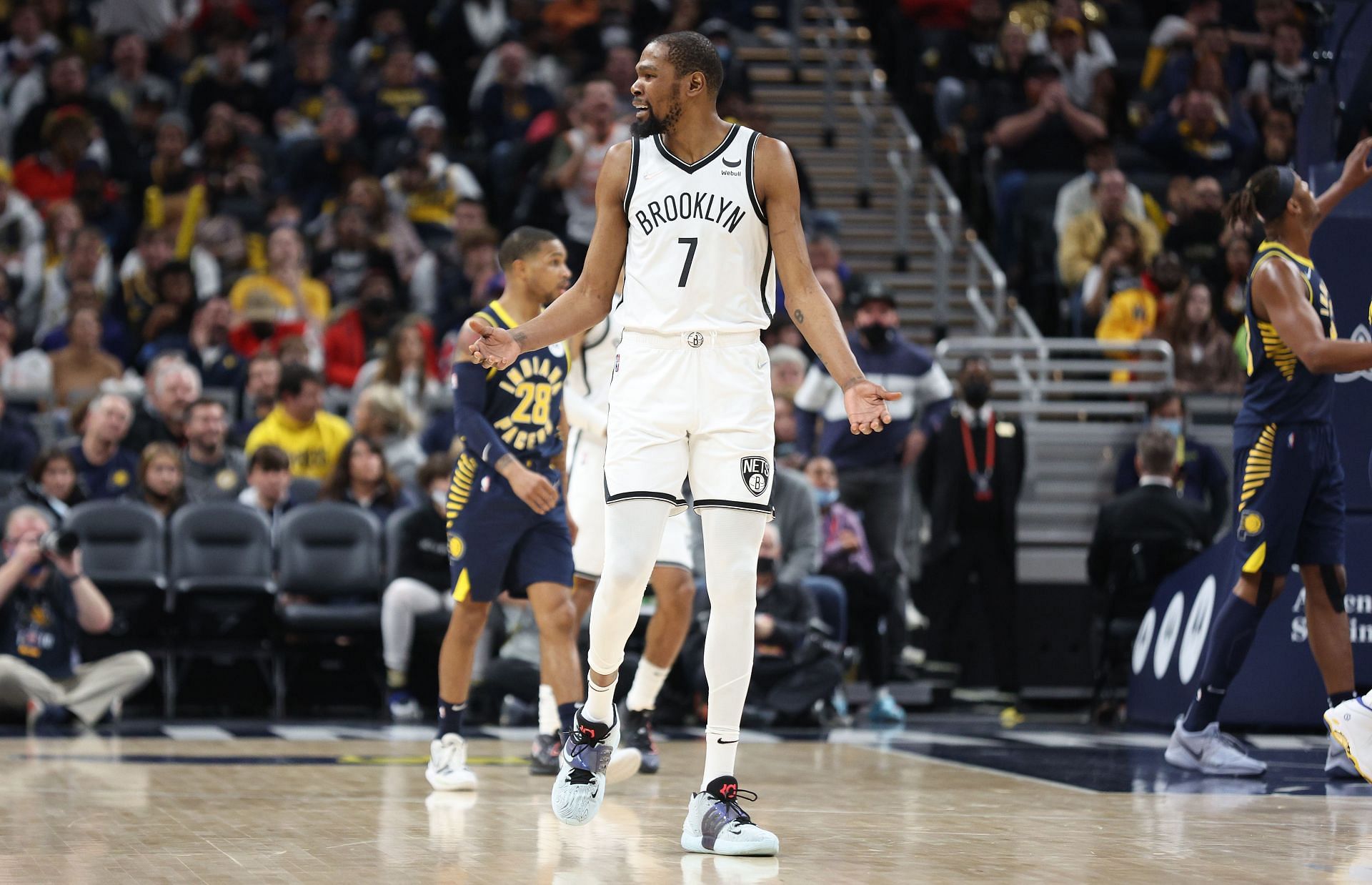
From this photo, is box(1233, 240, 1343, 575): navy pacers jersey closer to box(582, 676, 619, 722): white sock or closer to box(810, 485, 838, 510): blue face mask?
box(582, 676, 619, 722): white sock

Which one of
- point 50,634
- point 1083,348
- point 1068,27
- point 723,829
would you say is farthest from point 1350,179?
point 1068,27

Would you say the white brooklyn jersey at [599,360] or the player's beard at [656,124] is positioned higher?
the player's beard at [656,124]

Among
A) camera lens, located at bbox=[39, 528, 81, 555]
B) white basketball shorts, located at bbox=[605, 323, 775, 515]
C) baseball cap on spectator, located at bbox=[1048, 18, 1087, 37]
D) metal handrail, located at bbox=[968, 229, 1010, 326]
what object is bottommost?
camera lens, located at bbox=[39, 528, 81, 555]

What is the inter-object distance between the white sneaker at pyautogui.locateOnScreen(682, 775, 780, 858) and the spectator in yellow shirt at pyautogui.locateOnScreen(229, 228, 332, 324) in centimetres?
984

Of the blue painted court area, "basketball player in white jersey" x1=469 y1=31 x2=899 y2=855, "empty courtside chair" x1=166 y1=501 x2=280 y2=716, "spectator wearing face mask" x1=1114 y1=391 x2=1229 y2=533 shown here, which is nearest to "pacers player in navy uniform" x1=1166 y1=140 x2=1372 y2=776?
the blue painted court area

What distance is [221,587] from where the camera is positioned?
1170cm

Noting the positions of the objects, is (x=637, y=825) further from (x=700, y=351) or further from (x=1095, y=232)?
(x=1095, y=232)

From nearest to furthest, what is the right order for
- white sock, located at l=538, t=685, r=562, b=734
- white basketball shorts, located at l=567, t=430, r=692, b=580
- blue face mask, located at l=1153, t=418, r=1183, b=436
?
white sock, located at l=538, t=685, r=562, b=734 → white basketball shorts, located at l=567, t=430, r=692, b=580 → blue face mask, located at l=1153, t=418, r=1183, b=436

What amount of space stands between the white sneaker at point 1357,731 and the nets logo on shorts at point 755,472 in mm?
2521

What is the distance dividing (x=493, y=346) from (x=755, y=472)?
88 centimetres

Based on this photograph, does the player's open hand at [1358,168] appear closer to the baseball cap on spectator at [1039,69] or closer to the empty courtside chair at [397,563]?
the empty courtside chair at [397,563]

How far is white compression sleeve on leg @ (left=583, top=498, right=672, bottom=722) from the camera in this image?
5.58 m

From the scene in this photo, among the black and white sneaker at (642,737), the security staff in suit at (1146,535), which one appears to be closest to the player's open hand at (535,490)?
the black and white sneaker at (642,737)

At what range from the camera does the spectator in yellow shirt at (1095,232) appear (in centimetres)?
1543
